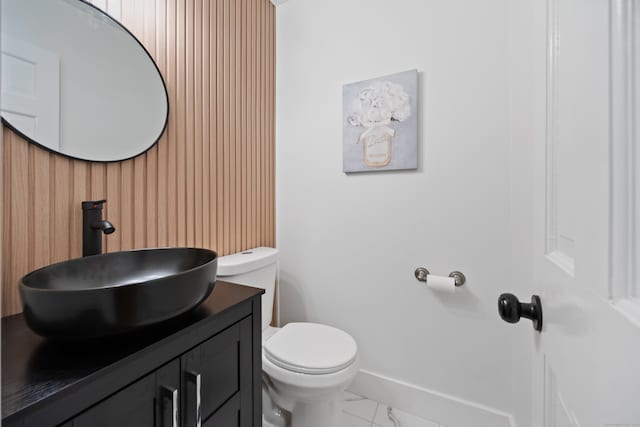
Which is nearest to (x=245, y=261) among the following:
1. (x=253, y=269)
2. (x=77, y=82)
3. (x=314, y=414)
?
(x=253, y=269)

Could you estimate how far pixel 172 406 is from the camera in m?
0.64

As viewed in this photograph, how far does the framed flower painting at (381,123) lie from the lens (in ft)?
4.78

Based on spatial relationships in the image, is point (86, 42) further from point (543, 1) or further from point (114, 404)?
point (543, 1)

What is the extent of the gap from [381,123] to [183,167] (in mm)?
988

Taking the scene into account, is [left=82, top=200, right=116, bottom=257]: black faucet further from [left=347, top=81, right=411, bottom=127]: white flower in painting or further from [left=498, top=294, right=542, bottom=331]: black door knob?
[left=347, top=81, right=411, bottom=127]: white flower in painting

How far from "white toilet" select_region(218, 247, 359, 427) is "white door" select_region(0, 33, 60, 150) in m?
0.74

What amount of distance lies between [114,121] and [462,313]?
5.43 ft

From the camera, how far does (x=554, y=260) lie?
52 cm

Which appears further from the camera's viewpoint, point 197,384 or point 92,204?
point 92,204

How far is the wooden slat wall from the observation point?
826 millimetres

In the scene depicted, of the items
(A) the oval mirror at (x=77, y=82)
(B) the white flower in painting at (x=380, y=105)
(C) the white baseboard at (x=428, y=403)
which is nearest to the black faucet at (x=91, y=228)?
(A) the oval mirror at (x=77, y=82)

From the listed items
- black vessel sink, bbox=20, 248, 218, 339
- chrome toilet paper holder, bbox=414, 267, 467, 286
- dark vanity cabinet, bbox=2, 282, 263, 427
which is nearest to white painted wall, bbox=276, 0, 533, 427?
chrome toilet paper holder, bbox=414, 267, 467, 286

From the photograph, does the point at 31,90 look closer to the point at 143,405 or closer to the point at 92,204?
the point at 92,204

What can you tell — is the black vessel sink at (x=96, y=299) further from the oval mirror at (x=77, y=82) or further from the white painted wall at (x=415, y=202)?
the white painted wall at (x=415, y=202)
